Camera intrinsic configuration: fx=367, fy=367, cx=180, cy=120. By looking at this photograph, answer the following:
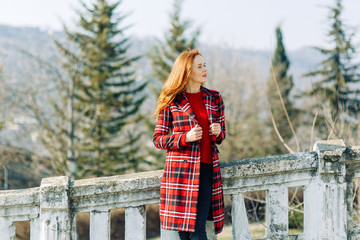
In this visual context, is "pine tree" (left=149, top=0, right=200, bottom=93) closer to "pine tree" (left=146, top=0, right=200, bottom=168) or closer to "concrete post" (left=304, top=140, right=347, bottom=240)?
"pine tree" (left=146, top=0, right=200, bottom=168)

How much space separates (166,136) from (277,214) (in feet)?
3.75

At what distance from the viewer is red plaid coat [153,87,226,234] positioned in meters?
2.85

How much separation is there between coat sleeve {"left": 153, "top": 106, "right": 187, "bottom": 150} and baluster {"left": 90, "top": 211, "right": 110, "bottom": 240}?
2.33ft

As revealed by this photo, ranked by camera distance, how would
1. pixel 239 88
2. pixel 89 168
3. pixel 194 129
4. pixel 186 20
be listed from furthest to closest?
pixel 239 88 → pixel 186 20 → pixel 89 168 → pixel 194 129

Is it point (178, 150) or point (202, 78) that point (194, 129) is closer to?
point (178, 150)

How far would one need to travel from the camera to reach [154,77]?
24.7 metres

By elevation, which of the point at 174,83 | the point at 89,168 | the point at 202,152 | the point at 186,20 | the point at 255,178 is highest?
the point at 186,20

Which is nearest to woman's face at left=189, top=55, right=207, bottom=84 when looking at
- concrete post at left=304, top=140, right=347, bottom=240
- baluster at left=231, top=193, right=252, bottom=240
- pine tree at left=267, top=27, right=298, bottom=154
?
baluster at left=231, top=193, right=252, bottom=240

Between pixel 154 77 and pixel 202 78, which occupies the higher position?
pixel 154 77

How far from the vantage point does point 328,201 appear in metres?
3.13

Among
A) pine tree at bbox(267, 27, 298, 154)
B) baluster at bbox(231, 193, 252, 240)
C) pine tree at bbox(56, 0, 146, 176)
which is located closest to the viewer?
baluster at bbox(231, 193, 252, 240)

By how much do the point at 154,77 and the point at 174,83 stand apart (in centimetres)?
2183

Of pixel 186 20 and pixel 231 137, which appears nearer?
pixel 231 137

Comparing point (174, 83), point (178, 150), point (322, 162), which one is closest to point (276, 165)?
point (322, 162)
